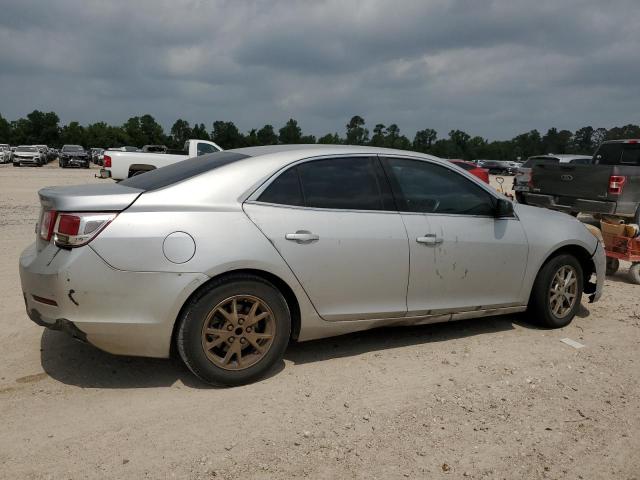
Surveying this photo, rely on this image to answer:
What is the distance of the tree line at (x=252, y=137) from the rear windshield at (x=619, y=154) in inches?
2744

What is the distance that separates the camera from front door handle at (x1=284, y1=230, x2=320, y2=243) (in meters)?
3.66

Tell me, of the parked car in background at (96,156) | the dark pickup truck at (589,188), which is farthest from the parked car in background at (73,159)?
the dark pickup truck at (589,188)

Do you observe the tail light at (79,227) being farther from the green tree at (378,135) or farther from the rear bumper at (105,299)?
the green tree at (378,135)

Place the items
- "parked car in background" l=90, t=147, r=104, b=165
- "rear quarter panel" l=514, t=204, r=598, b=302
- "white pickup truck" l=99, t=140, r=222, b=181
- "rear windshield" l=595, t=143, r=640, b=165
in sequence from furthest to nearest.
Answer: "parked car in background" l=90, t=147, r=104, b=165 < "white pickup truck" l=99, t=140, r=222, b=181 < "rear windshield" l=595, t=143, r=640, b=165 < "rear quarter panel" l=514, t=204, r=598, b=302

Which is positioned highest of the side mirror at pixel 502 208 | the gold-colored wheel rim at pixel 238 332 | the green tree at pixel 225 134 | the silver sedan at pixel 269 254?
the green tree at pixel 225 134

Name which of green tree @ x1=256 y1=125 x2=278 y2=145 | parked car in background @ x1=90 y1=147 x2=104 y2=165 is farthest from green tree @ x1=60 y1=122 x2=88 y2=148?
parked car in background @ x1=90 y1=147 x2=104 y2=165

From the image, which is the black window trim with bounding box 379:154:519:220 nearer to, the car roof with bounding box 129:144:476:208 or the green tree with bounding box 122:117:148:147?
the car roof with bounding box 129:144:476:208

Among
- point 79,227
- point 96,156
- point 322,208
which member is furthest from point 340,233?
point 96,156

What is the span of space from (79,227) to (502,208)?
3.19 metres

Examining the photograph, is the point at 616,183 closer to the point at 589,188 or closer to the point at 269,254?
the point at 589,188

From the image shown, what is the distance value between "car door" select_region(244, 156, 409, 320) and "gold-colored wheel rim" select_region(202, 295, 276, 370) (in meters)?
0.36

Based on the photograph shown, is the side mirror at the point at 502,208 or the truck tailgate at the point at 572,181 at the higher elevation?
the truck tailgate at the point at 572,181

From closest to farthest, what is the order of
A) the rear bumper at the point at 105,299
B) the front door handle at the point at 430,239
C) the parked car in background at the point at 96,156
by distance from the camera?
the rear bumper at the point at 105,299
the front door handle at the point at 430,239
the parked car in background at the point at 96,156

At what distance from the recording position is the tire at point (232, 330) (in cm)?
342
